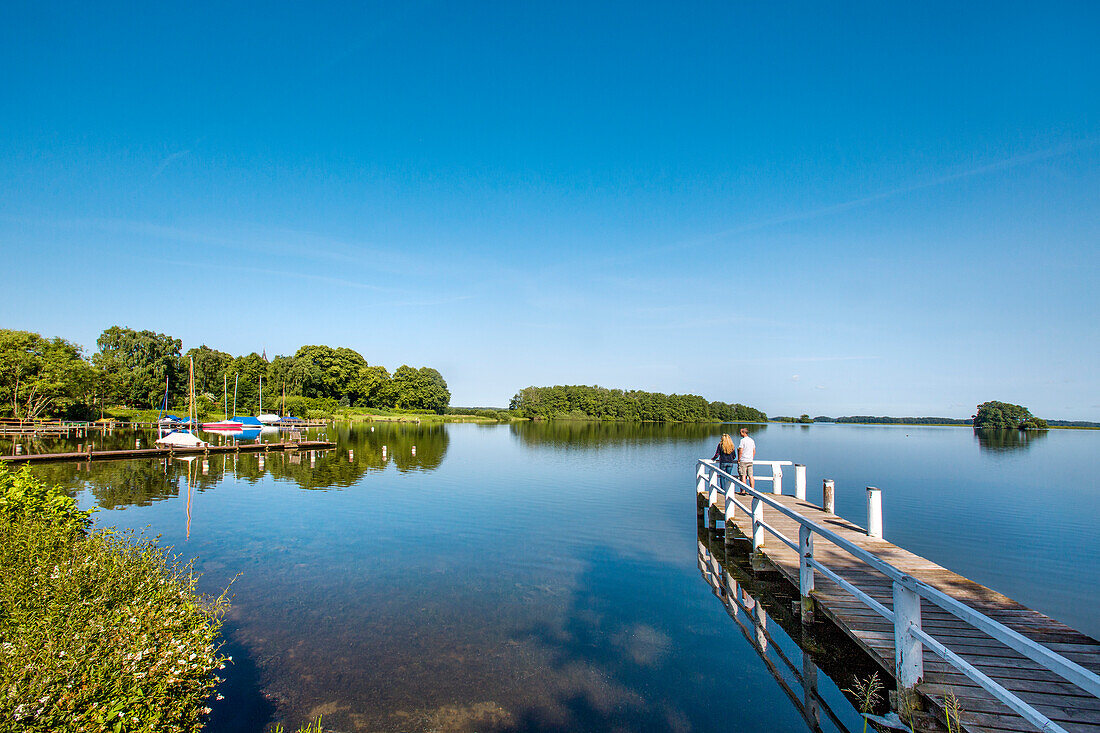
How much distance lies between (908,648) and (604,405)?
517ft

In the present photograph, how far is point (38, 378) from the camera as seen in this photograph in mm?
63156

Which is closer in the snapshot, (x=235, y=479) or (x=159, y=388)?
(x=235, y=479)

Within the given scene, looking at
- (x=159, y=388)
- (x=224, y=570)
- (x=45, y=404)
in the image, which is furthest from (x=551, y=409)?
(x=224, y=570)

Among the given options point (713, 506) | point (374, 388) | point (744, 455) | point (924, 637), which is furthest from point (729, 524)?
point (374, 388)

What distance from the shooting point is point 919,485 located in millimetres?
30859

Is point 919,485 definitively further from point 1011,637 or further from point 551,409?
point 551,409

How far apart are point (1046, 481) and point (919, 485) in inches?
411

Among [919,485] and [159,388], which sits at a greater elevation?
[159,388]

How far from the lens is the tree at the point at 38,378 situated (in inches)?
2398

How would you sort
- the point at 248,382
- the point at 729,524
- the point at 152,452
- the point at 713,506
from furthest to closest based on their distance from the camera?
the point at 248,382 < the point at 152,452 < the point at 713,506 < the point at 729,524

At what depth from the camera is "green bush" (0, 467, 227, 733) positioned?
4.30m

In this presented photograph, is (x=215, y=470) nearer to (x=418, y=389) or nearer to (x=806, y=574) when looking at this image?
(x=806, y=574)

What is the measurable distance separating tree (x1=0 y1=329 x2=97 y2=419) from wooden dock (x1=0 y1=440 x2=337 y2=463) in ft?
116

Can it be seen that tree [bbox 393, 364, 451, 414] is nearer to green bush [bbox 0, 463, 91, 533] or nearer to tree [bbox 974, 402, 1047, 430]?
green bush [bbox 0, 463, 91, 533]
